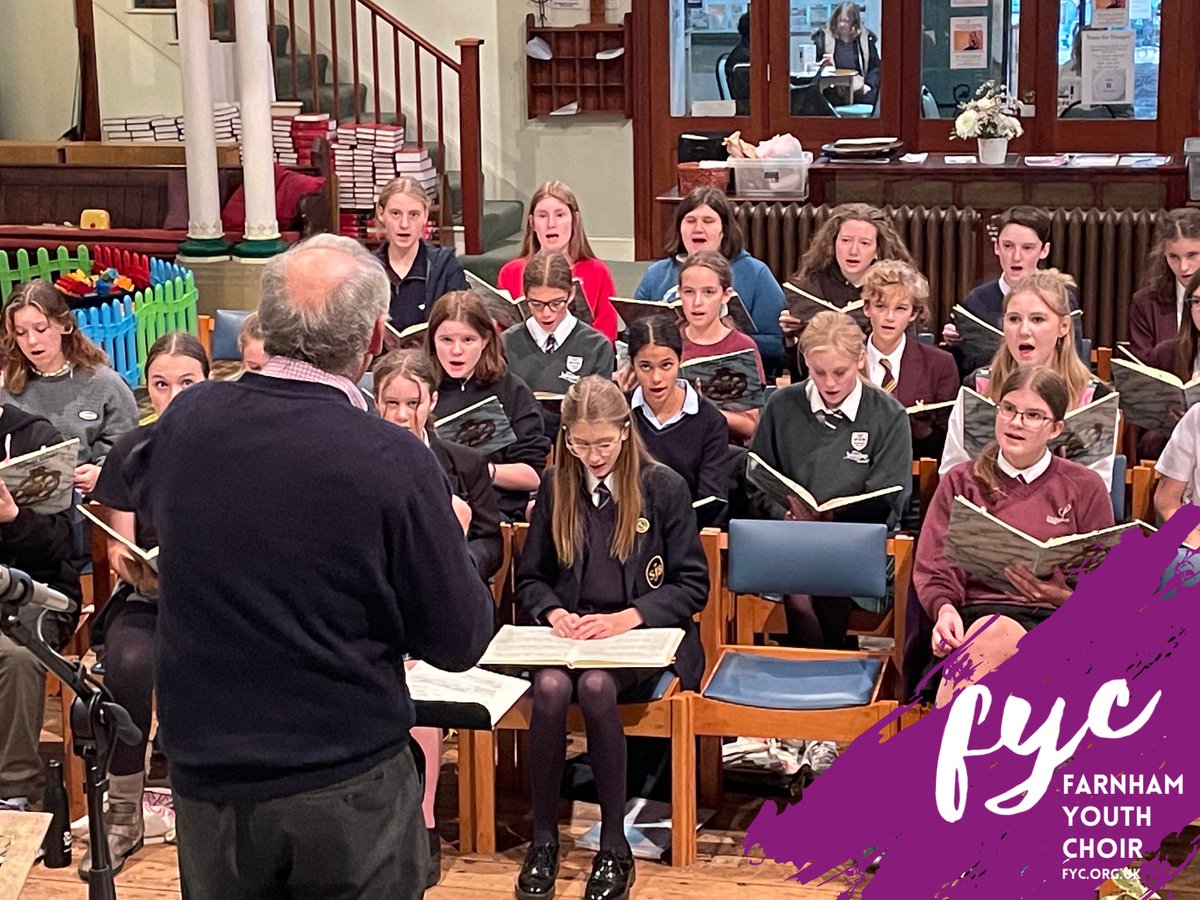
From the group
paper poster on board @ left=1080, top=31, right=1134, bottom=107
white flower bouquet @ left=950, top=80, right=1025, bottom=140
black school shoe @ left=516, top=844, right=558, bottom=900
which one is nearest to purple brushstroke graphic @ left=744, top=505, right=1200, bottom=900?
black school shoe @ left=516, top=844, right=558, bottom=900

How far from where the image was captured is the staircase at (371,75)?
9.54 m

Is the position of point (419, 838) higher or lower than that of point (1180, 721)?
higher

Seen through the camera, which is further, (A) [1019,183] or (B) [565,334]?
(A) [1019,183]

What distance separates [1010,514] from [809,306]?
5.48 ft

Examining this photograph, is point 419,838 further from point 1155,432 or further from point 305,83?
point 305,83

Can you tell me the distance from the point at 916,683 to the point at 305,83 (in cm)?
718

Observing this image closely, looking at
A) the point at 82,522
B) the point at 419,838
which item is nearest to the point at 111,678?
the point at 82,522

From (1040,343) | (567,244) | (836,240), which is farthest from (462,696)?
(836,240)

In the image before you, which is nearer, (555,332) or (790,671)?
(790,671)

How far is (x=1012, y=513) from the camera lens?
3.97 m

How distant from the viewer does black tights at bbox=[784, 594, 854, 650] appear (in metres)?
4.32

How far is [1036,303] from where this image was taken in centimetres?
462

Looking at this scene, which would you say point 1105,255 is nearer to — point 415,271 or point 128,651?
point 415,271

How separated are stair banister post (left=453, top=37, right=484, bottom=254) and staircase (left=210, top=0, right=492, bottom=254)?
0.04 m
